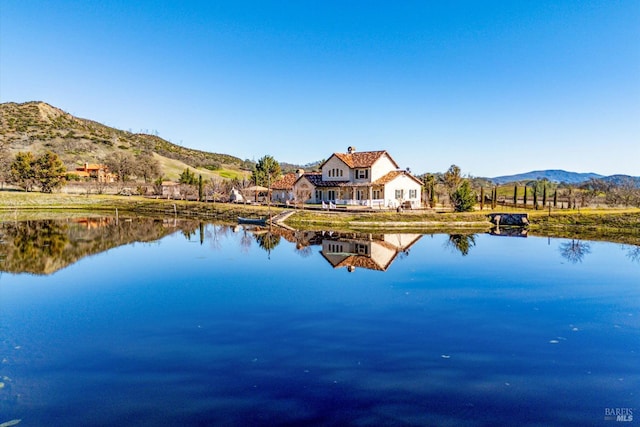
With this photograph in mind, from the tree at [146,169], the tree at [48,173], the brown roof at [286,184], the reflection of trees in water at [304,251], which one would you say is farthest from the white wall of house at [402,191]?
the tree at [146,169]

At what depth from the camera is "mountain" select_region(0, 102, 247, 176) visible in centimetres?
13788

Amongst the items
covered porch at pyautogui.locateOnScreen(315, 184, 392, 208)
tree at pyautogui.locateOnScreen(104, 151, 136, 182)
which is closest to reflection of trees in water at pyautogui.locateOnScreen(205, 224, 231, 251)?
covered porch at pyautogui.locateOnScreen(315, 184, 392, 208)

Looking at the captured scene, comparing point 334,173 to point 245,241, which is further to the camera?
point 334,173

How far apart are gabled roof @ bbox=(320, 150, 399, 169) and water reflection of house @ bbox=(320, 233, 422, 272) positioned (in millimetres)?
17756

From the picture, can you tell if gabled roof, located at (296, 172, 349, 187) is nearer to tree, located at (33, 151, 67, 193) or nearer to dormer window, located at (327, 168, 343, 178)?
dormer window, located at (327, 168, 343, 178)

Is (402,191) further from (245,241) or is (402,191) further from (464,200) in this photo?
(245,241)

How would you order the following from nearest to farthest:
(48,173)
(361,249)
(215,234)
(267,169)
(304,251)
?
1. (304,251)
2. (361,249)
3. (215,234)
4. (48,173)
5. (267,169)

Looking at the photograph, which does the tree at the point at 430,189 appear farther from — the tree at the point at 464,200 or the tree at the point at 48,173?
the tree at the point at 48,173

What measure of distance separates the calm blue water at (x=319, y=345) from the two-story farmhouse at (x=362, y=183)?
29.8 metres

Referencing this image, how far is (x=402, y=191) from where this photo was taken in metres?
55.2

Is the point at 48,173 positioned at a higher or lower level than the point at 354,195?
higher

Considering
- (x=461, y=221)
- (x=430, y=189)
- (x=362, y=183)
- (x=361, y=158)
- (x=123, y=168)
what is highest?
(x=123, y=168)

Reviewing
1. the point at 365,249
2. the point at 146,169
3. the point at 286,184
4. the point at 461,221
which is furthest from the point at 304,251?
the point at 146,169

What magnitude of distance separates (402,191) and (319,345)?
145 feet
